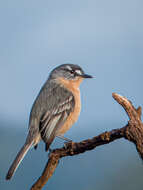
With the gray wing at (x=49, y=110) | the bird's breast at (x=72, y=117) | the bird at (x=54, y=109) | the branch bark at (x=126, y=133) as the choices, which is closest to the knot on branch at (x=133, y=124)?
the branch bark at (x=126, y=133)

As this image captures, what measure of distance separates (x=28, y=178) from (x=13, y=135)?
3204 cm

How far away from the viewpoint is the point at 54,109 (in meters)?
11.1

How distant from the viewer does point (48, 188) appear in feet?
550

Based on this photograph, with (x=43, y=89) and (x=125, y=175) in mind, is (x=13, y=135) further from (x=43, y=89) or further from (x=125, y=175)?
(x=43, y=89)

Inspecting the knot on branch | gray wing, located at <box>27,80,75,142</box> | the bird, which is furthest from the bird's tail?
the knot on branch

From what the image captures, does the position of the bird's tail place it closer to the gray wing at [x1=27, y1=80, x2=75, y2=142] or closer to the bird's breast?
the gray wing at [x1=27, y1=80, x2=75, y2=142]

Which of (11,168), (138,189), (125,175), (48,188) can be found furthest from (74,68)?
(48,188)

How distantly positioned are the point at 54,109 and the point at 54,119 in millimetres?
259

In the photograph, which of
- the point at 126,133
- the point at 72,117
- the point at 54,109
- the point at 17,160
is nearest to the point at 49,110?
the point at 54,109

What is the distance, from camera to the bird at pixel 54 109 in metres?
10.6

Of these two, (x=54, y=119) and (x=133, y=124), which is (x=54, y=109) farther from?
(x=133, y=124)

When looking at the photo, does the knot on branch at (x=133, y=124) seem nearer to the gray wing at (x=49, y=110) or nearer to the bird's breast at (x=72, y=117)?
the gray wing at (x=49, y=110)

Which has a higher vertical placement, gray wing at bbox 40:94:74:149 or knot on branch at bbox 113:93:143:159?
knot on branch at bbox 113:93:143:159

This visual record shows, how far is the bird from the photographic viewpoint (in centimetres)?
1062
